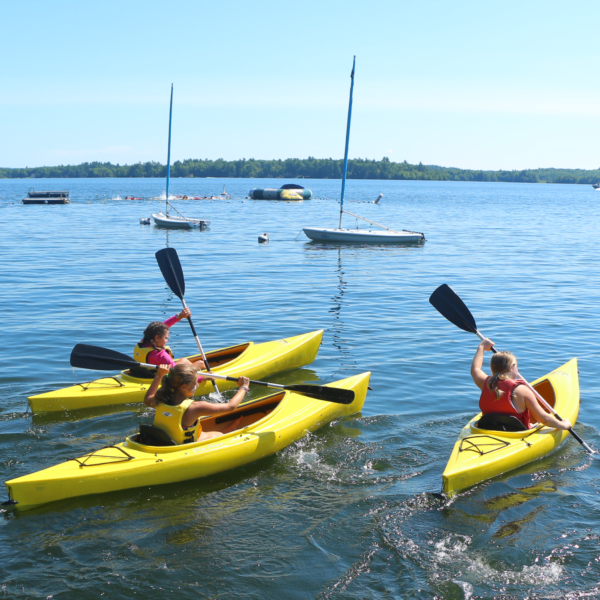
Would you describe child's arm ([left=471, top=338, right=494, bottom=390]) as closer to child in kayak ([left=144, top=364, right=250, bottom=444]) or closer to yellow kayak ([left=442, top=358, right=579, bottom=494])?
yellow kayak ([left=442, top=358, right=579, bottom=494])

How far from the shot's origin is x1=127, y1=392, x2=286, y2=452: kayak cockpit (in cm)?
662

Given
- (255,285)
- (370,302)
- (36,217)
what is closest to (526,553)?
(370,302)

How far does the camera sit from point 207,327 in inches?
529

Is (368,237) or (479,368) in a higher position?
(368,237)

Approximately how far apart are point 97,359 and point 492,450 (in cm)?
470

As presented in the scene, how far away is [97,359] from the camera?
25.3 ft

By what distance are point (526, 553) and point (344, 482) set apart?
77.7 inches

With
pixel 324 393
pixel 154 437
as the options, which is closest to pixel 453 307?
pixel 324 393

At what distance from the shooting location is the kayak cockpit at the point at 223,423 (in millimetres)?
6624

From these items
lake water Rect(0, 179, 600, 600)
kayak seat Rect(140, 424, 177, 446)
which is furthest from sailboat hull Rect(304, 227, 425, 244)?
kayak seat Rect(140, 424, 177, 446)

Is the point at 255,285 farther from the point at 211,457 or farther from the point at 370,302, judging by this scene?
the point at 211,457

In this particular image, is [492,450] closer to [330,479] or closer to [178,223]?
[330,479]

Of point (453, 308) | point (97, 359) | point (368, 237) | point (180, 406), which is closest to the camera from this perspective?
point (180, 406)

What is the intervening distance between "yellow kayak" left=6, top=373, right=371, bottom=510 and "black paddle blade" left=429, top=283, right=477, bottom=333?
8.00 ft
